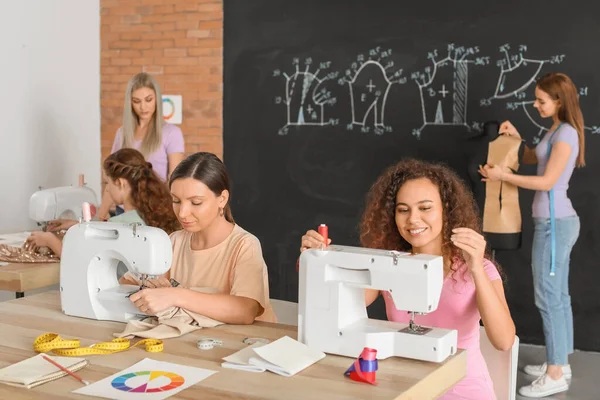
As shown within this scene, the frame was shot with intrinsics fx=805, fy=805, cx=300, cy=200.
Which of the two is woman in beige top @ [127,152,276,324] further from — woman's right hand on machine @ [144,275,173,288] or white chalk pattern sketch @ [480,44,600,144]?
white chalk pattern sketch @ [480,44,600,144]

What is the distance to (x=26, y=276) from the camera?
306cm

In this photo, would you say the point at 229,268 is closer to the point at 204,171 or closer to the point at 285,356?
the point at 204,171

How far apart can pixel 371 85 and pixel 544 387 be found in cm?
204

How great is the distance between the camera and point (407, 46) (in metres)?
4.79

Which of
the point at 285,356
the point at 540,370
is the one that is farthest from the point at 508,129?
the point at 285,356

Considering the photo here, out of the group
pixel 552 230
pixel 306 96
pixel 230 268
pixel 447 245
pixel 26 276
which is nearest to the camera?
pixel 447 245

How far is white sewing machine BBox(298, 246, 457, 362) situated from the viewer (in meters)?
1.89

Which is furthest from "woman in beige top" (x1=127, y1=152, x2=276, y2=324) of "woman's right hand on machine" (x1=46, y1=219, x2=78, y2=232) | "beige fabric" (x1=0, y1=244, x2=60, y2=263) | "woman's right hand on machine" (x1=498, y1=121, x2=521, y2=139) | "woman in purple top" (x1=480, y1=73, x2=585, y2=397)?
"woman's right hand on machine" (x1=498, y1=121, x2=521, y2=139)

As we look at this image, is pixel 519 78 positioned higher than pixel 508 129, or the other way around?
pixel 519 78

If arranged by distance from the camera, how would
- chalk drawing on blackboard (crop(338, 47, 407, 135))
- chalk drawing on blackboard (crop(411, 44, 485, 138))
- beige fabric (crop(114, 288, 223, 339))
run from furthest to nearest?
chalk drawing on blackboard (crop(338, 47, 407, 135)) → chalk drawing on blackboard (crop(411, 44, 485, 138)) → beige fabric (crop(114, 288, 223, 339))

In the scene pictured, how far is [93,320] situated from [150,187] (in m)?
1.07

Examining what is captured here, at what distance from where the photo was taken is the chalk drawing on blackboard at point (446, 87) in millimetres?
4637

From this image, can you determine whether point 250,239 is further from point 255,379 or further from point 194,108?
point 194,108

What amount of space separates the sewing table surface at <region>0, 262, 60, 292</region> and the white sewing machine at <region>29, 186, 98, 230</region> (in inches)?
22.5
